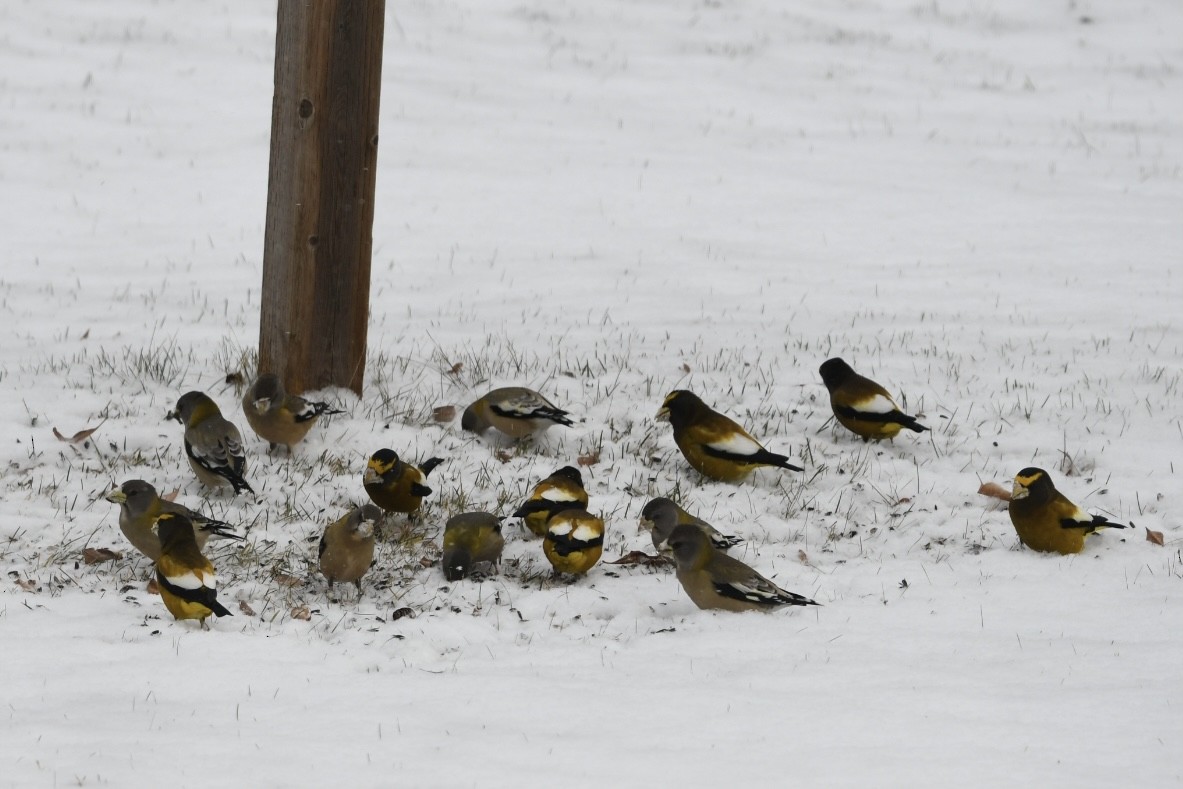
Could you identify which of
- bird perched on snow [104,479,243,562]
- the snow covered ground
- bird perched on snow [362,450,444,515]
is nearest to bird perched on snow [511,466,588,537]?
the snow covered ground

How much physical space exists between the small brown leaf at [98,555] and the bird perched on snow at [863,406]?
4.50 metres

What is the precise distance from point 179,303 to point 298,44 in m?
4.08

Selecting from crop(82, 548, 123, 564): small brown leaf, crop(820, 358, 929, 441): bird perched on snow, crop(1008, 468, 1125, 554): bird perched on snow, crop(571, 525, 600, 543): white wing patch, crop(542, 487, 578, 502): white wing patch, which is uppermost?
crop(820, 358, 929, 441): bird perched on snow

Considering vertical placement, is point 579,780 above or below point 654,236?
below

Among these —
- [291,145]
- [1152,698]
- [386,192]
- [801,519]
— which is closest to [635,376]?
[801,519]

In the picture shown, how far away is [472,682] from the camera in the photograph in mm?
4961

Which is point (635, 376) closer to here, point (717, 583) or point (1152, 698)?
point (717, 583)

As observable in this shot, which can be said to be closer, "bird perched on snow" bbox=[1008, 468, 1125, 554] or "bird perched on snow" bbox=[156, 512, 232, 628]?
"bird perched on snow" bbox=[156, 512, 232, 628]

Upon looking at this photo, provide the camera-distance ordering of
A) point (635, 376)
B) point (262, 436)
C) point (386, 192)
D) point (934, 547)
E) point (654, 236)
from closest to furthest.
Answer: point (934, 547) → point (262, 436) → point (635, 376) → point (654, 236) → point (386, 192)

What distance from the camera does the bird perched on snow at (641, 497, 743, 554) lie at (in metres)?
6.37

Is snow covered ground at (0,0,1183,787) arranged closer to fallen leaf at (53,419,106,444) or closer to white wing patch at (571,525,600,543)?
fallen leaf at (53,419,106,444)

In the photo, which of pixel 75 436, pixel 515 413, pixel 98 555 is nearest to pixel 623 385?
pixel 515 413

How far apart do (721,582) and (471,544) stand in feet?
4.16

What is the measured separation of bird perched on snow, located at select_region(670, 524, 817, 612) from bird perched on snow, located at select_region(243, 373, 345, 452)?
2.65 metres
